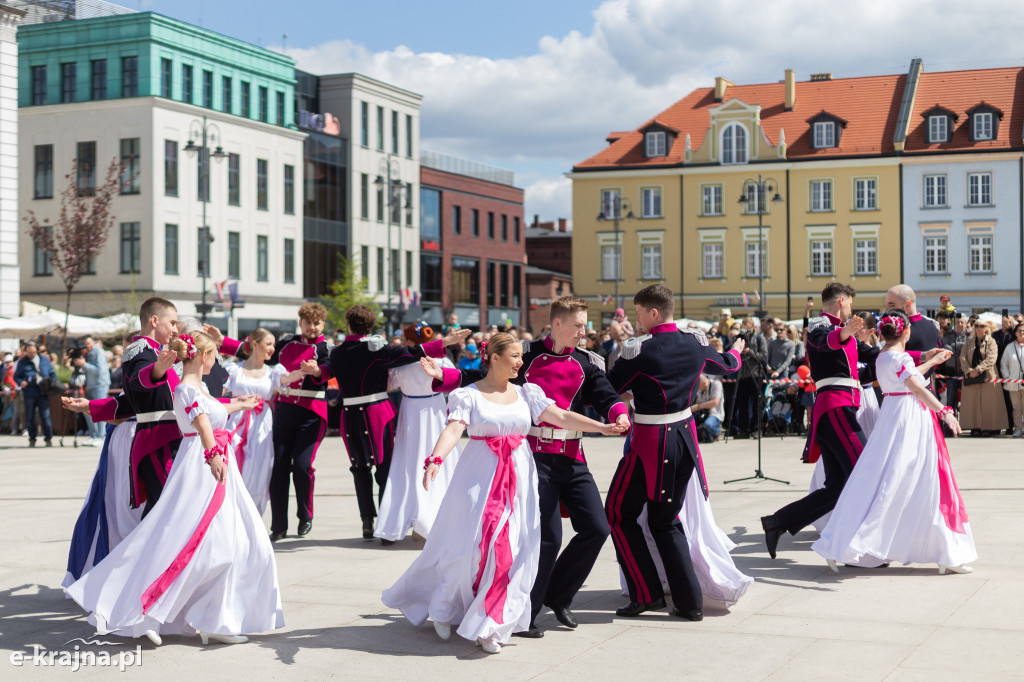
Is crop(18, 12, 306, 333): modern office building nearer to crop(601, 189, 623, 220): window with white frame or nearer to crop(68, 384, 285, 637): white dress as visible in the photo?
crop(601, 189, 623, 220): window with white frame

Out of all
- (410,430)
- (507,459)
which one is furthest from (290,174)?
(507,459)

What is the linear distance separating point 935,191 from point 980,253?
3558 millimetres

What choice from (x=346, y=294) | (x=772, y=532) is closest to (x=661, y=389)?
(x=772, y=532)

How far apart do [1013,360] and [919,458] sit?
42.1 feet

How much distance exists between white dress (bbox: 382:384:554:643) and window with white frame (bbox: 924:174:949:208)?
181ft

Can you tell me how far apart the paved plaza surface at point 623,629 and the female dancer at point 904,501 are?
0.18 metres

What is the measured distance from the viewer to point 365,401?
1050cm

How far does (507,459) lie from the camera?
6723 mm

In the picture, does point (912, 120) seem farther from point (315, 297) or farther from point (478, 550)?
point (478, 550)

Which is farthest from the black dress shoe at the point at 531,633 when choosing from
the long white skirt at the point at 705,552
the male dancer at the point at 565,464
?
the long white skirt at the point at 705,552

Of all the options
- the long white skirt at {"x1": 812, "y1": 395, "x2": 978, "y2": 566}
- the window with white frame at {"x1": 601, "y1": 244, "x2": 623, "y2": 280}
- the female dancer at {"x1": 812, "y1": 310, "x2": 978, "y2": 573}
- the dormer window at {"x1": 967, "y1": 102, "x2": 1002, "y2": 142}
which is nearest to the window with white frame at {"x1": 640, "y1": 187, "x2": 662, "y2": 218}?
the window with white frame at {"x1": 601, "y1": 244, "x2": 623, "y2": 280}

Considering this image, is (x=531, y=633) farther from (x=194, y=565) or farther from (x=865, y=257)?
(x=865, y=257)

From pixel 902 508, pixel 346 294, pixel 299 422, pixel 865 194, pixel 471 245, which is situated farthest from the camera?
pixel 471 245

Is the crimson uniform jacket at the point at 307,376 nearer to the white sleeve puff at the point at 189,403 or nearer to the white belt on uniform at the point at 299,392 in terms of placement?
the white belt on uniform at the point at 299,392
